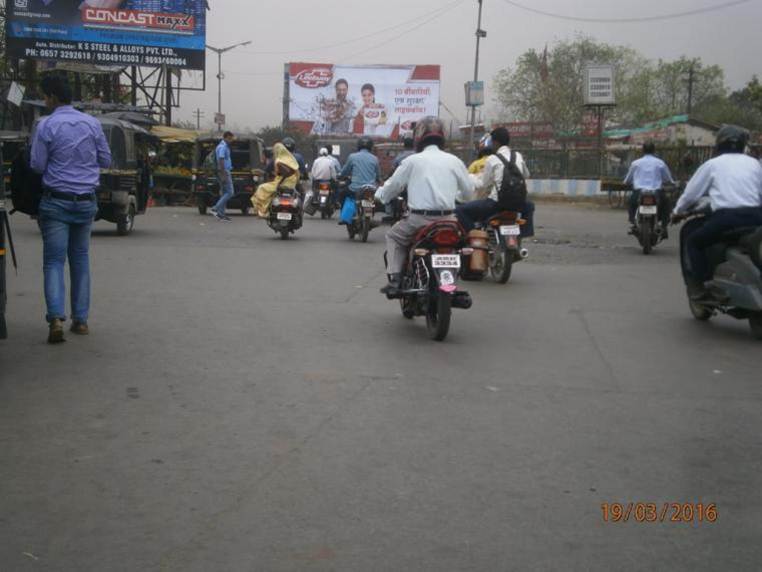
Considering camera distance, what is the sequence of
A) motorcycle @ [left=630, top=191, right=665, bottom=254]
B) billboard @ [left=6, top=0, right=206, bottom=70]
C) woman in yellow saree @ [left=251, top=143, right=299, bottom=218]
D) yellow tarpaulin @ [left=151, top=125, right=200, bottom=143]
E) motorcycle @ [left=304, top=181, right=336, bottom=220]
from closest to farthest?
motorcycle @ [left=630, top=191, right=665, bottom=254] < woman in yellow saree @ [left=251, top=143, right=299, bottom=218] < motorcycle @ [left=304, top=181, right=336, bottom=220] < yellow tarpaulin @ [left=151, top=125, right=200, bottom=143] < billboard @ [left=6, top=0, right=206, bottom=70]

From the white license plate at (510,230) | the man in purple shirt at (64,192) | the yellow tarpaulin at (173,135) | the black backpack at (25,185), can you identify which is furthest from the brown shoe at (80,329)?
the yellow tarpaulin at (173,135)

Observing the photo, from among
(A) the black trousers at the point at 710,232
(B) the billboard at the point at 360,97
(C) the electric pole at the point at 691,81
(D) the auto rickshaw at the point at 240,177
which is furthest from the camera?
(C) the electric pole at the point at 691,81

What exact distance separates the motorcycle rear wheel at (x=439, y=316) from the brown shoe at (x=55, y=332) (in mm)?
2861

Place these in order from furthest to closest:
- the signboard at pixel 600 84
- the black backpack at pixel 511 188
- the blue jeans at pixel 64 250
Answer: the signboard at pixel 600 84 → the black backpack at pixel 511 188 → the blue jeans at pixel 64 250

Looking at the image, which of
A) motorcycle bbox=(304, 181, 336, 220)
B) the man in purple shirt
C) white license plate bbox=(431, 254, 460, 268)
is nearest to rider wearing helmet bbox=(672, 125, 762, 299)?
white license plate bbox=(431, 254, 460, 268)

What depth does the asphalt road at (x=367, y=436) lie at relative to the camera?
12.7 ft

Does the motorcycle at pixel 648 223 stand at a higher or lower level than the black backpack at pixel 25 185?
lower

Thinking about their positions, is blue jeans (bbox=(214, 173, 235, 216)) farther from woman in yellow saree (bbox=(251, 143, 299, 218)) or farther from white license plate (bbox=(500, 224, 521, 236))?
white license plate (bbox=(500, 224, 521, 236))

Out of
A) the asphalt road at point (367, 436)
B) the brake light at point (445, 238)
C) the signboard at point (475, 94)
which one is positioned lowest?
the asphalt road at point (367, 436)

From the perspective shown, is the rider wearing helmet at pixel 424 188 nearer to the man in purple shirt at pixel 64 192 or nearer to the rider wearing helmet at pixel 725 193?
the rider wearing helmet at pixel 725 193
